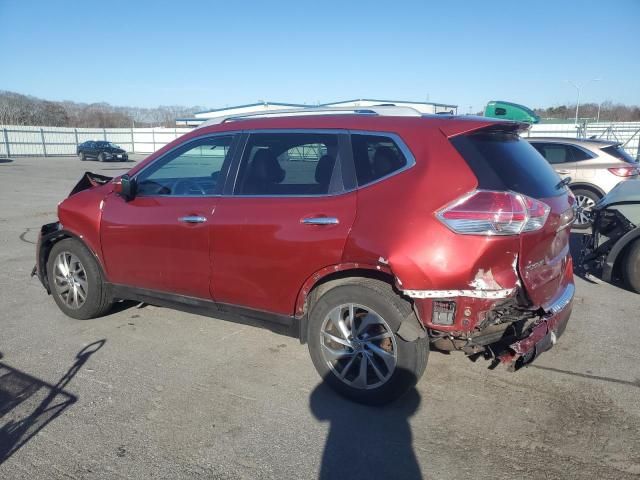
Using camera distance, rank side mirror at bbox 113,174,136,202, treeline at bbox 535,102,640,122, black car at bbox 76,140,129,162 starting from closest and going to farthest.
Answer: side mirror at bbox 113,174,136,202, black car at bbox 76,140,129,162, treeline at bbox 535,102,640,122

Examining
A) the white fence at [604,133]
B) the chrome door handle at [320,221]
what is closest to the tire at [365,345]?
the chrome door handle at [320,221]

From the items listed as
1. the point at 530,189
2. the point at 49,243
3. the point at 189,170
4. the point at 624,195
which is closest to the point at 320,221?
the point at 530,189

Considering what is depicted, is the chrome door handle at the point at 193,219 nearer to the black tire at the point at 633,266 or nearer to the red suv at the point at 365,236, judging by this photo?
the red suv at the point at 365,236

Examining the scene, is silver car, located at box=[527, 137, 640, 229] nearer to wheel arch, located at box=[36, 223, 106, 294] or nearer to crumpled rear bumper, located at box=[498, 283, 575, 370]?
crumpled rear bumper, located at box=[498, 283, 575, 370]

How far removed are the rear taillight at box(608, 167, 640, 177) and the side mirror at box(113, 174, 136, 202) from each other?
28.9 ft

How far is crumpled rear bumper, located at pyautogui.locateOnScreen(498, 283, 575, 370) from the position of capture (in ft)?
9.66

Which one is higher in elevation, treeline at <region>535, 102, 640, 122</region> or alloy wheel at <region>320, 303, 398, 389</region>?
treeline at <region>535, 102, 640, 122</region>

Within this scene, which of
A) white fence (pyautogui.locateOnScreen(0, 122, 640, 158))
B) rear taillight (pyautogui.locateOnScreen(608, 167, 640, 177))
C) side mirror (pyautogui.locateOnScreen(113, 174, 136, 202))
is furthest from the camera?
white fence (pyautogui.locateOnScreen(0, 122, 640, 158))

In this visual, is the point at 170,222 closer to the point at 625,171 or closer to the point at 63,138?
the point at 625,171

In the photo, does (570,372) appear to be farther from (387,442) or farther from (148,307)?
(148,307)

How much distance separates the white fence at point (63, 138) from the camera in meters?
40.6

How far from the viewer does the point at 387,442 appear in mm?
2867

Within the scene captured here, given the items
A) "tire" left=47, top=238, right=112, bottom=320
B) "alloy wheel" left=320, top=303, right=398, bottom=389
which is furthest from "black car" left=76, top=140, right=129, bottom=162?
"alloy wheel" left=320, top=303, right=398, bottom=389

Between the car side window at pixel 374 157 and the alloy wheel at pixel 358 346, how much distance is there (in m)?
0.84
